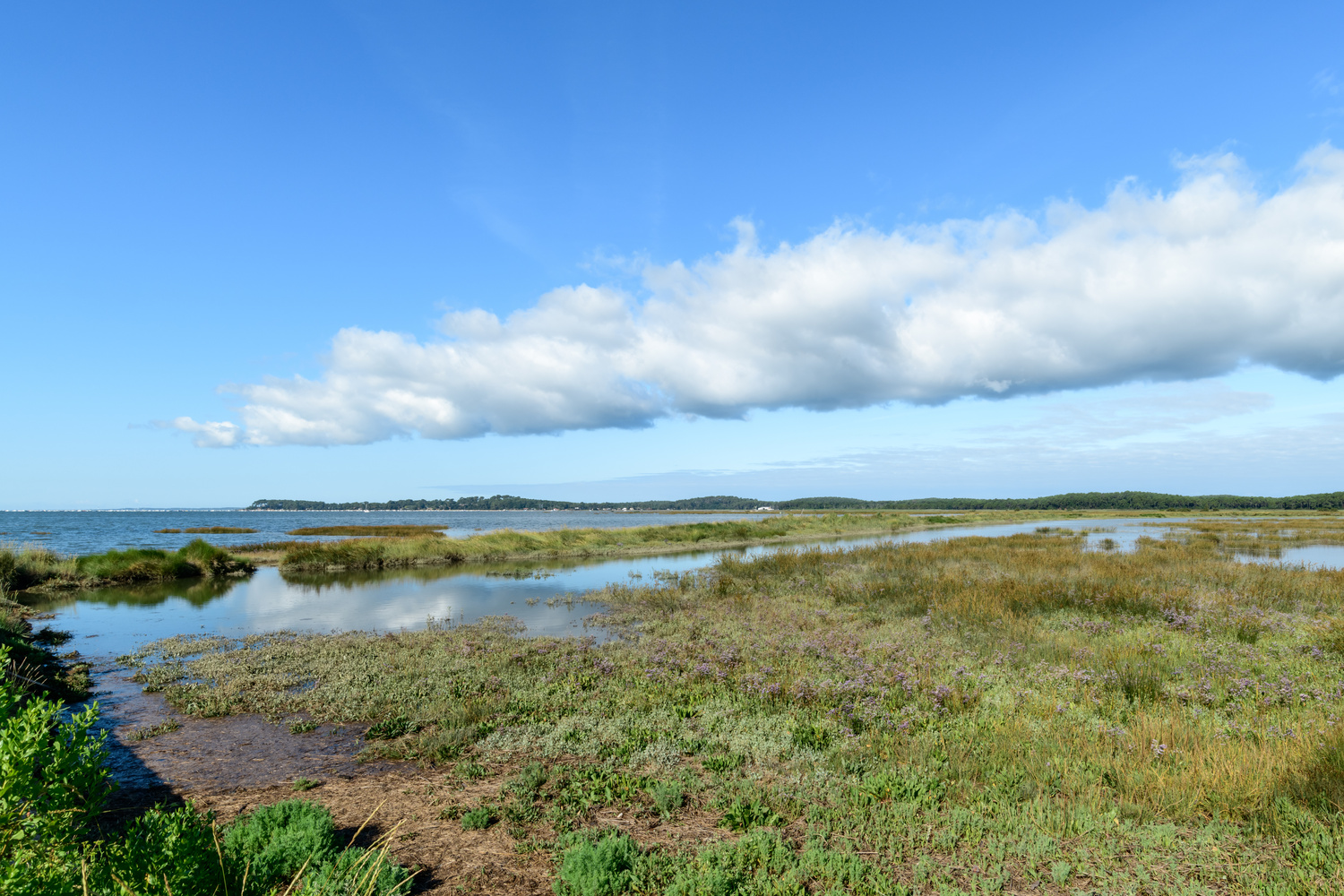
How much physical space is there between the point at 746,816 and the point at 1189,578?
76.3ft

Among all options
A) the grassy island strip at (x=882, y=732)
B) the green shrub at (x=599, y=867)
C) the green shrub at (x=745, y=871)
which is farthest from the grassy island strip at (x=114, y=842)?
the green shrub at (x=745, y=871)

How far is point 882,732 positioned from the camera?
8.92 meters

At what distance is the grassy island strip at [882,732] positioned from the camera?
5.67 meters

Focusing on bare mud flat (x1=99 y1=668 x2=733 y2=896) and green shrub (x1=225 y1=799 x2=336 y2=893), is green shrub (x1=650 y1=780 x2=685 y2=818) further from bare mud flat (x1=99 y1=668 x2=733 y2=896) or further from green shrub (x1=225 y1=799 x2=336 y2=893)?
green shrub (x1=225 y1=799 x2=336 y2=893)

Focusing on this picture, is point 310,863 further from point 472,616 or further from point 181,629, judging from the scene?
point 181,629

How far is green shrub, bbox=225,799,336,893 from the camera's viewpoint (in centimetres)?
521

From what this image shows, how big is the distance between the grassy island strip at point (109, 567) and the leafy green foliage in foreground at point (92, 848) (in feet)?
90.8

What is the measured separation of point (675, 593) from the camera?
2319 centimetres

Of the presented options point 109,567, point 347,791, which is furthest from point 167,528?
point 347,791

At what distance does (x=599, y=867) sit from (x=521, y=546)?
1447 inches

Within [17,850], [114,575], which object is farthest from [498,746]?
[114,575]

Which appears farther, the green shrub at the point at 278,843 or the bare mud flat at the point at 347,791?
the bare mud flat at the point at 347,791

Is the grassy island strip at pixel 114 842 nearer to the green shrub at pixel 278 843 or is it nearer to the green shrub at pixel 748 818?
the green shrub at pixel 278 843

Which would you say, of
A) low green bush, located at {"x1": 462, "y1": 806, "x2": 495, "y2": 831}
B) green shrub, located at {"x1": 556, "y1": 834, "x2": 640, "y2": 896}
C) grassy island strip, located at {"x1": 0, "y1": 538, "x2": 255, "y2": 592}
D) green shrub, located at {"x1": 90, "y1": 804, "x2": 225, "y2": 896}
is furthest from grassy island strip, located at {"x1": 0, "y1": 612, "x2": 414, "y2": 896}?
grassy island strip, located at {"x1": 0, "y1": 538, "x2": 255, "y2": 592}
